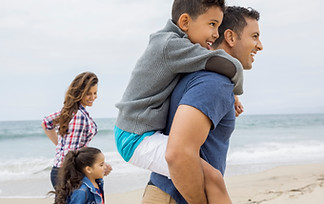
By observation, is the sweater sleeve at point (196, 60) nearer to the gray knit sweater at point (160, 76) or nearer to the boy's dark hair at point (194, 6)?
the gray knit sweater at point (160, 76)

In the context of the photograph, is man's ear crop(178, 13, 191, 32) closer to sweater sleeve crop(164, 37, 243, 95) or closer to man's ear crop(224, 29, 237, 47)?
sweater sleeve crop(164, 37, 243, 95)

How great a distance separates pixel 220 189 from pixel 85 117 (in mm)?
2506

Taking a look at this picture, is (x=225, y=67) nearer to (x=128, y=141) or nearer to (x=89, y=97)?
(x=128, y=141)

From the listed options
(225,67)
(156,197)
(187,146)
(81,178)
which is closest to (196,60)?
(225,67)

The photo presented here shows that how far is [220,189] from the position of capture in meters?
1.49

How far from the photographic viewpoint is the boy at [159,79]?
1521 mm

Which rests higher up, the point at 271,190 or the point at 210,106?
the point at 210,106

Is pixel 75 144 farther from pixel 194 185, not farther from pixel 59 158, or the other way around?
pixel 194 185

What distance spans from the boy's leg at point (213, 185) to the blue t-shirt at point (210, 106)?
8 cm

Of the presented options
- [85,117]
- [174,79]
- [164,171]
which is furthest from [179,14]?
[85,117]

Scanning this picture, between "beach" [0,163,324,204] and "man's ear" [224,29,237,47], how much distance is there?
3.76 meters

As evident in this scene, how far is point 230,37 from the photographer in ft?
6.37

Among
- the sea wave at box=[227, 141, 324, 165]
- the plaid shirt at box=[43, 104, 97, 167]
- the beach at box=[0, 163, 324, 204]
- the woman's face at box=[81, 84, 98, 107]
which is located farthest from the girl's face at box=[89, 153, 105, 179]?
the sea wave at box=[227, 141, 324, 165]

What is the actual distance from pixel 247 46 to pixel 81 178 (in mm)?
2243
